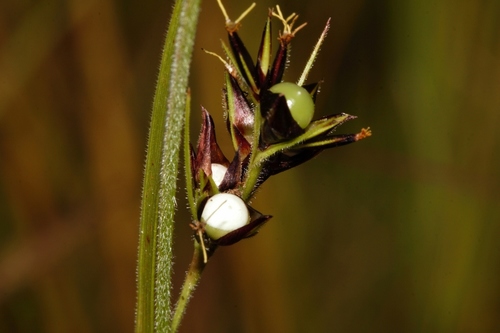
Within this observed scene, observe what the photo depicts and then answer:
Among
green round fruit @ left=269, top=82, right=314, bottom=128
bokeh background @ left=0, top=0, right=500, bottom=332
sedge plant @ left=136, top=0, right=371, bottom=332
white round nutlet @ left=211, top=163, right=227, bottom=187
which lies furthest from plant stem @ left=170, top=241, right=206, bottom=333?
bokeh background @ left=0, top=0, right=500, bottom=332

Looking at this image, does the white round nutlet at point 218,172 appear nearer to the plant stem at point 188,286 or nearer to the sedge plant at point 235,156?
the sedge plant at point 235,156

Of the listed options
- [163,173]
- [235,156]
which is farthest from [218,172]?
[163,173]

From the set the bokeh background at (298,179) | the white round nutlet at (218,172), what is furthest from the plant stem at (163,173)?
the bokeh background at (298,179)

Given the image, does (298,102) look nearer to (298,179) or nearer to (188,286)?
(188,286)
